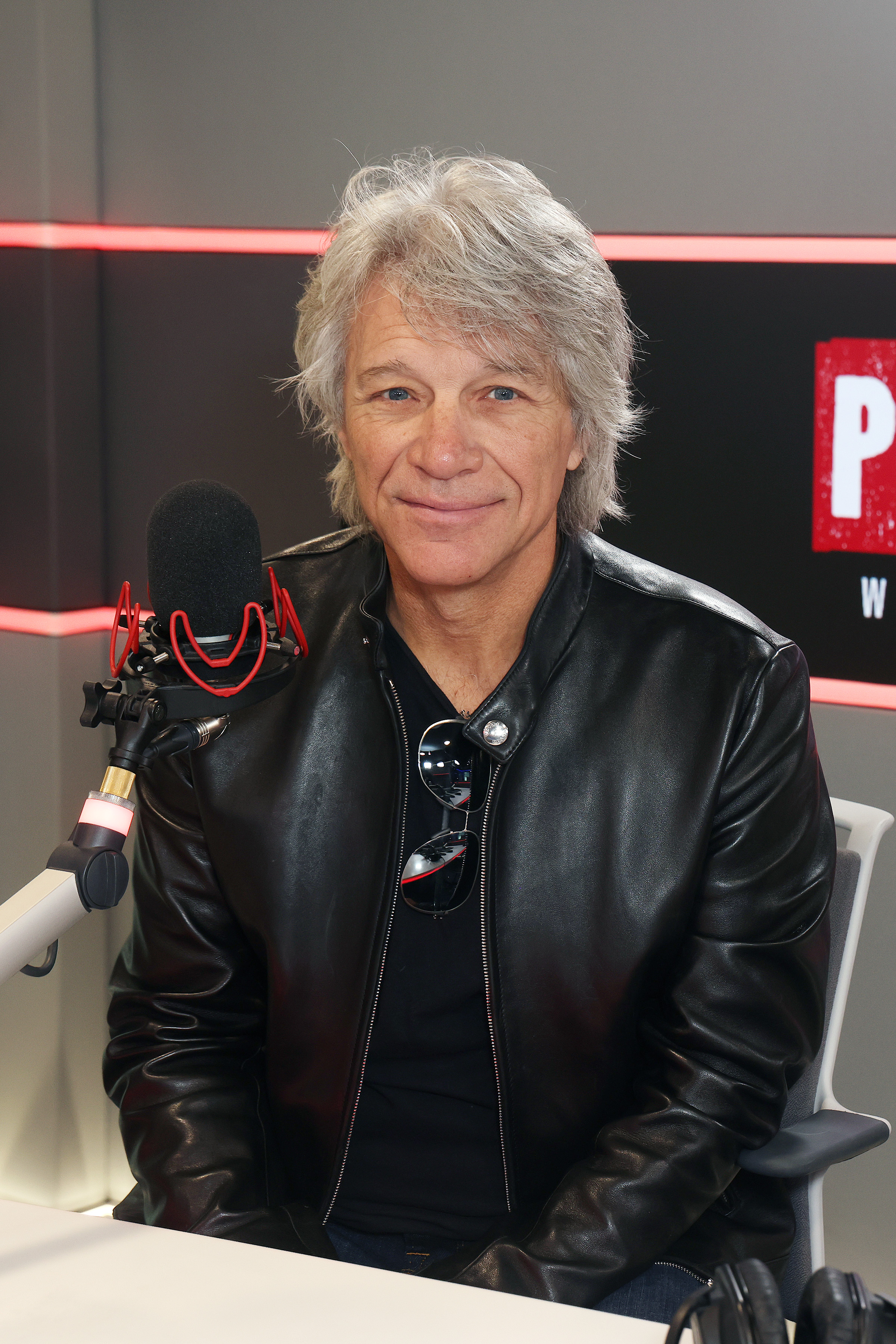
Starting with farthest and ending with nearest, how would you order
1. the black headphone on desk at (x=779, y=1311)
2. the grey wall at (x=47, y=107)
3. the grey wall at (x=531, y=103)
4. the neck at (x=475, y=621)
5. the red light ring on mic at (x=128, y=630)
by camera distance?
1. the grey wall at (x=47, y=107)
2. the grey wall at (x=531, y=103)
3. the neck at (x=475, y=621)
4. the red light ring on mic at (x=128, y=630)
5. the black headphone on desk at (x=779, y=1311)

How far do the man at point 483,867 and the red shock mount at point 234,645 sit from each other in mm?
533

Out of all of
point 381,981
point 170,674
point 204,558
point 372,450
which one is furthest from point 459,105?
point 170,674

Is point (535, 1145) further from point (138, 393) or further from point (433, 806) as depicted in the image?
point (138, 393)

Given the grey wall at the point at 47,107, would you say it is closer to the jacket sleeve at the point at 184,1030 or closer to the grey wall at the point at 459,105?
the grey wall at the point at 459,105

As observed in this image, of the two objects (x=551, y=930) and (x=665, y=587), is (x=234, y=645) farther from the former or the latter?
(x=665, y=587)

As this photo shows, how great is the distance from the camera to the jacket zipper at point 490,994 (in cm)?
140

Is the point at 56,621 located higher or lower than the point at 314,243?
lower

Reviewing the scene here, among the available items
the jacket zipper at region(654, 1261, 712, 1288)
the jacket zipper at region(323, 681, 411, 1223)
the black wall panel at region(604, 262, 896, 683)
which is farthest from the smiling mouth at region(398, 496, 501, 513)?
the black wall panel at region(604, 262, 896, 683)

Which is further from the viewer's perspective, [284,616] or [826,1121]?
[826,1121]

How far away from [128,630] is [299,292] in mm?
1738

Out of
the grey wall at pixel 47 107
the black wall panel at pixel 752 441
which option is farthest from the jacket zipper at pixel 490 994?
the grey wall at pixel 47 107

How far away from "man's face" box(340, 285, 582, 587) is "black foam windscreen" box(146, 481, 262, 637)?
0.45 meters

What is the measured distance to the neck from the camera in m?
1.49

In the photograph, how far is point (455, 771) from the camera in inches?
57.4
